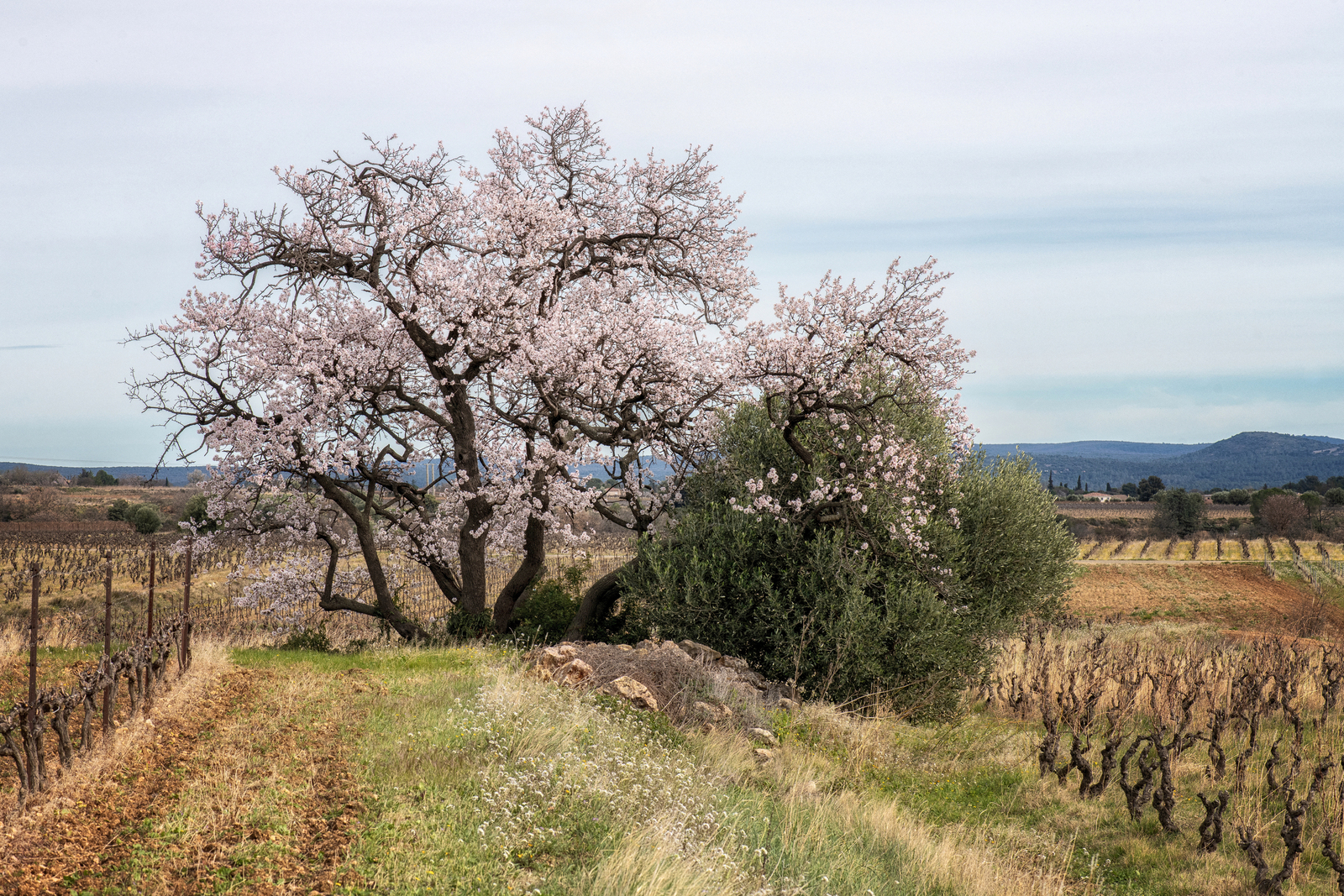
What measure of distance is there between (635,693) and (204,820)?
5555 millimetres


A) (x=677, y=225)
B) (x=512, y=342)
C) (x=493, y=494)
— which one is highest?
(x=677, y=225)

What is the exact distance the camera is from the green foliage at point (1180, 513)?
79312 millimetres

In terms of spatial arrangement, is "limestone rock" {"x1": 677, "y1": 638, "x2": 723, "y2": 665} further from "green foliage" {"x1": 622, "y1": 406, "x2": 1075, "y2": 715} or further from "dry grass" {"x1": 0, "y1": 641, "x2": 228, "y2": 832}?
"dry grass" {"x1": 0, "y1": 641, "x2": 228, "y2": 832}

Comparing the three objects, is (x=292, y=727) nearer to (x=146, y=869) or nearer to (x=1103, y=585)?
(x=146, y=869)

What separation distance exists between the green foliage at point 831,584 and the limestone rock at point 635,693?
9.58ft

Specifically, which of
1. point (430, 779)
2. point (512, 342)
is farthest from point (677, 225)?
point (430, 779)

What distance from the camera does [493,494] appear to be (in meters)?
18.6

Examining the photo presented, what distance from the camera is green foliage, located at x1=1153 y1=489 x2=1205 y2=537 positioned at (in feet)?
260

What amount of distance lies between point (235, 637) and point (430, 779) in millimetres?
15839

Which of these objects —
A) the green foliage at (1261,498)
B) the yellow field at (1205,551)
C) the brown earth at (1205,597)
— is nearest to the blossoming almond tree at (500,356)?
the brown earth at (1205,597)

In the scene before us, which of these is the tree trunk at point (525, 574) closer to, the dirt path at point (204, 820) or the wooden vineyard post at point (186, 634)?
the wooden vineyard post at point (186, 634)

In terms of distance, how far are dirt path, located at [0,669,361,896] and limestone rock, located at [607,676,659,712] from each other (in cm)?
340

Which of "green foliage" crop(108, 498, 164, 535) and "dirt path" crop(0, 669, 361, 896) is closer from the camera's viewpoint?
"dirt path" crop(0, 669, 361, 896)

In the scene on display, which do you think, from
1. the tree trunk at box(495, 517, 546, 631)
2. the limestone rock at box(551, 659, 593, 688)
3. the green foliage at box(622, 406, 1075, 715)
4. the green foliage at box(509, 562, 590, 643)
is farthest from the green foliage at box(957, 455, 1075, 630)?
the tree trunk at box(495, 517, 546, 631)
